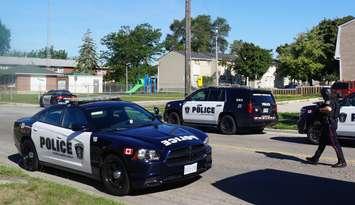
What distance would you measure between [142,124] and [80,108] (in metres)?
1.18

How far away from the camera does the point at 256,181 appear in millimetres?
9688

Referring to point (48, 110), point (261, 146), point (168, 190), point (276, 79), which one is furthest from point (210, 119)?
point (276, 79)

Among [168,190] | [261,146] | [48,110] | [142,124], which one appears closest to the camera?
[168,190]

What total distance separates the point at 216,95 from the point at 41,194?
11.7 m

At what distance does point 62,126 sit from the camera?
10289mm

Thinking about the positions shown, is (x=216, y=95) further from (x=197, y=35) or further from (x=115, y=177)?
(x=197, y=35)

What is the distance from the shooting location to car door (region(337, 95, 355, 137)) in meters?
14.5

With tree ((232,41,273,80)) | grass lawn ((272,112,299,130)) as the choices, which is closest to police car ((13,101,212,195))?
grass lawn ((272,112,299,130))

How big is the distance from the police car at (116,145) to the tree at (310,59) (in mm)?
67459

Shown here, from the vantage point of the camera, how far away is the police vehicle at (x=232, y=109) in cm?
1856

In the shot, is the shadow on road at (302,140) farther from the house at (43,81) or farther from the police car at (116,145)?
the house at (43,81)

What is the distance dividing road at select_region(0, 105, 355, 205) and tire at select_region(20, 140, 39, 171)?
227 millimetres

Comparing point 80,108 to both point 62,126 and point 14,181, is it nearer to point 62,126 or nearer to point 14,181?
point 62,126

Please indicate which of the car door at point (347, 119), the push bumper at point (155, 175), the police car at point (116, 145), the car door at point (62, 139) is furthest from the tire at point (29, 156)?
the car door at point (347, 119)
